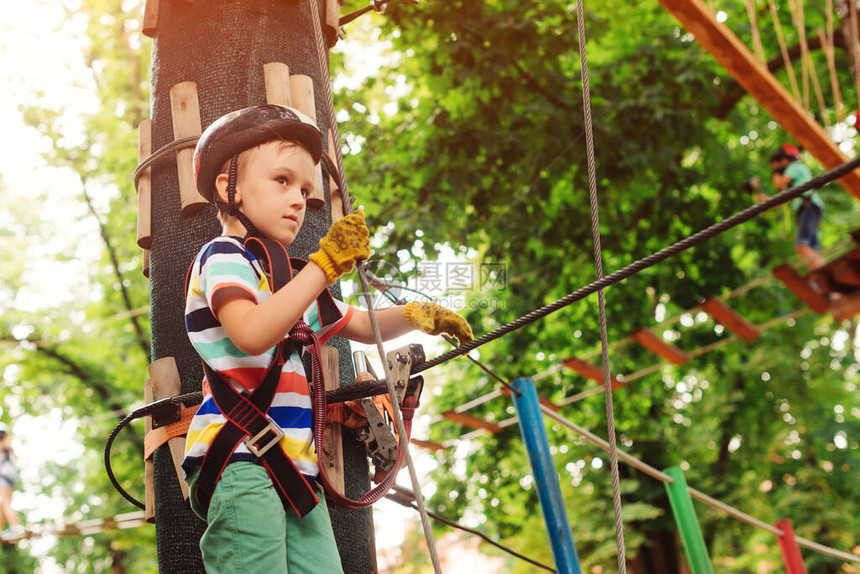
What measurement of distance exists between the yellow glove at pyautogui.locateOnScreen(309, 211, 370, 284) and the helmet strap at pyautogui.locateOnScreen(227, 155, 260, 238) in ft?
0.80

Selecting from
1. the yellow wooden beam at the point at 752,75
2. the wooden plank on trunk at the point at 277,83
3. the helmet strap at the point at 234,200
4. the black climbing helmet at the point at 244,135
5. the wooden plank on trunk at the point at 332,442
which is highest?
the yellow wooden beam at the point at 752,75

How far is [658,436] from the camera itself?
11375mm

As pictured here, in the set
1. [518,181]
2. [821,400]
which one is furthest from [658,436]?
[518,181]

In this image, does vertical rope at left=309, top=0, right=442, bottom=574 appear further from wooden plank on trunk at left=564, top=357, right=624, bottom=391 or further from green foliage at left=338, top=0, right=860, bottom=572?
wooden plank on trunk at left=564, top=357, right=624, bottom=391

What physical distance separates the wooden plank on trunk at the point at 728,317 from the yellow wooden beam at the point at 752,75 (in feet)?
5.65

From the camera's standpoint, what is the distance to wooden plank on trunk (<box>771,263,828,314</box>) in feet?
24.8

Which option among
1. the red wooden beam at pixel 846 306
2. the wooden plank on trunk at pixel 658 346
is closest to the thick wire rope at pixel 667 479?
the wooden plank on trunk at pixel 658 346

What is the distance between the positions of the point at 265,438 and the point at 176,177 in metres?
1.11

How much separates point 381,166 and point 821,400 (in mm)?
9381

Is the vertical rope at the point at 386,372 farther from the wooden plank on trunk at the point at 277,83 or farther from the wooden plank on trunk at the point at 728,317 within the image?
the wooden plank on trunk at the point at 728,317

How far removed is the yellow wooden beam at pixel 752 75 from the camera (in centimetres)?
545

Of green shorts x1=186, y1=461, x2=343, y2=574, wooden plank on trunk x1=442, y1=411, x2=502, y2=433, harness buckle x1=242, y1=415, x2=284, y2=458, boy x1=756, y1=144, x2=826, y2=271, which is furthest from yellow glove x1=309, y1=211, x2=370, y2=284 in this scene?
boy x1=756, y1=144, x2=826, y2=271

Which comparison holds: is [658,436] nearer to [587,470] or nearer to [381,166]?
[587,470]

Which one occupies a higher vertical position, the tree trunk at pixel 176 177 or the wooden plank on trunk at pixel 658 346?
the wooden plank on trunk at pixel 658 346
